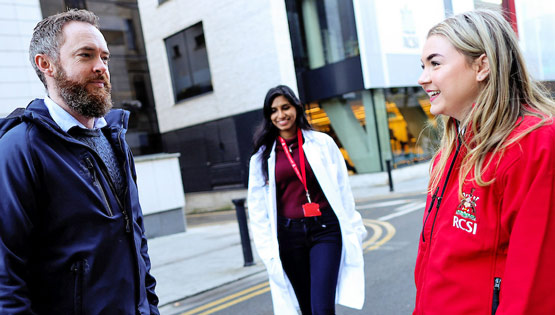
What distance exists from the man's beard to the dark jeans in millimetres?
1743

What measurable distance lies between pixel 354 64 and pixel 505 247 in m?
14.1

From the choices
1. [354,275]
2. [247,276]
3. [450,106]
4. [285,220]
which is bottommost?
[247,276]

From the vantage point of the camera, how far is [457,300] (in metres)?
1.35

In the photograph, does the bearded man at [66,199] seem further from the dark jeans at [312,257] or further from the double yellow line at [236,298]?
the double yellow line at [236,298]

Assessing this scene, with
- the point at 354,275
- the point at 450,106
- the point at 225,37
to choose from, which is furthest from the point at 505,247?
the point at 225,37

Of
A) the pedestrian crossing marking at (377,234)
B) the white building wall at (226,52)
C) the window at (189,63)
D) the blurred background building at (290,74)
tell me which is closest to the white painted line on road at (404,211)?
the pedestrian crossing marking at (377,234)

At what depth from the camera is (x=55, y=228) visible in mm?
1526

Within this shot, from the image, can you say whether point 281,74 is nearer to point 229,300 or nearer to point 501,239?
point 229,300

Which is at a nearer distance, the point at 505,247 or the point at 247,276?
the point at 505,247

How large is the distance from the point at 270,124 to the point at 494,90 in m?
2.19

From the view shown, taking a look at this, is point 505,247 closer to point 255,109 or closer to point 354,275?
point 354,275

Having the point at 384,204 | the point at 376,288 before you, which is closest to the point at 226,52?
the point at 384,204

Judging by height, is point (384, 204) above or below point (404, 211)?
below

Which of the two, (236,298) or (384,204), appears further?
(384,204)
